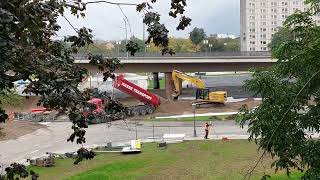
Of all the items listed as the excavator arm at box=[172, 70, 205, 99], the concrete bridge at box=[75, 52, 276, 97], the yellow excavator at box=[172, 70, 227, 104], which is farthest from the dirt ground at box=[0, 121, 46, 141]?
the yellow excavator at box=[172, 70, 227, 104]

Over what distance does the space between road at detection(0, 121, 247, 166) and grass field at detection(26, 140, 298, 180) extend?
13.9 feet

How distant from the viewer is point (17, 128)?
5672 cm

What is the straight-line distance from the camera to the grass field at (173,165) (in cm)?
3075

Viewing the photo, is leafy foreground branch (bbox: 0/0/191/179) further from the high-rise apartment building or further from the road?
the high-rise apartment building

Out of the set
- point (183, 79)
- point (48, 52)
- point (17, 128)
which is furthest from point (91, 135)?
point (48, 52)

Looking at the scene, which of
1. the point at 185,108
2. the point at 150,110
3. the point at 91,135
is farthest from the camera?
the point at 185,108

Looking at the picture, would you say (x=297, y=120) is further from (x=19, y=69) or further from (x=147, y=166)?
(x=147, y=166)

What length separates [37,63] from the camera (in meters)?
5.16

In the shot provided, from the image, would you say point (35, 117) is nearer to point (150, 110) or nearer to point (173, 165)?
point (150, 110)

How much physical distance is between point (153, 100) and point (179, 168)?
114 feet

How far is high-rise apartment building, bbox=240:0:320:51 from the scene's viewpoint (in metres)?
184

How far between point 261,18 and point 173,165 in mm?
157630

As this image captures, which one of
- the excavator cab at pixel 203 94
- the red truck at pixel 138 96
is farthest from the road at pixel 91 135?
the excavator cab at pixel 203 94

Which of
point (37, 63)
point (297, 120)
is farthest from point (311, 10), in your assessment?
point (37, 63)
